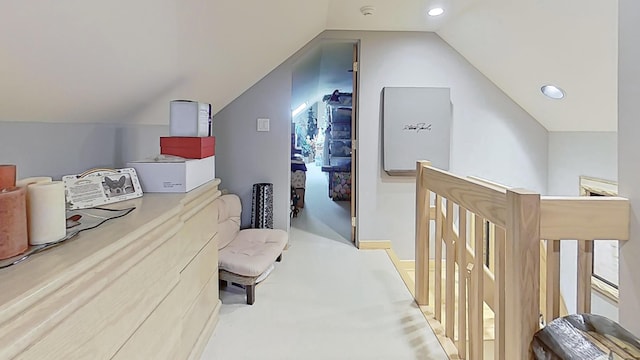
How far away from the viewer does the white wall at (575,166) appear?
10.8ft

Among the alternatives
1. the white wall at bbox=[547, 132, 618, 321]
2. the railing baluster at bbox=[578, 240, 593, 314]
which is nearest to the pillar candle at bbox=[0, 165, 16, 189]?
the railing baluster at bbox=[578, 240, 593, 314]

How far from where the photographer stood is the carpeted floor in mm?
1941

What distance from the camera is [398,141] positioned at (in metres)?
3.66

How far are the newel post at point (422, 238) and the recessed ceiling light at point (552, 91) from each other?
1.70 meters

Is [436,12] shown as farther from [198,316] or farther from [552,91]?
[198,316]

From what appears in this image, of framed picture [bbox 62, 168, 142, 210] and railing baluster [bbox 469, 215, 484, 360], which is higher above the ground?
framed picture [bbox 62, 168, 142, 210]

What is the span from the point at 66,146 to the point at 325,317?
5.28 ft

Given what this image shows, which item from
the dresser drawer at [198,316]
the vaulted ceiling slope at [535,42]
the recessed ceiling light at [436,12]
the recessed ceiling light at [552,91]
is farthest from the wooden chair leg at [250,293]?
the recessed ceiling light at [552,91]

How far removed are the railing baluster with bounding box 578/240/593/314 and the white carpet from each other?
75 centimetres

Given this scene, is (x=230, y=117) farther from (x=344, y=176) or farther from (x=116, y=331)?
(x=344, y=176)

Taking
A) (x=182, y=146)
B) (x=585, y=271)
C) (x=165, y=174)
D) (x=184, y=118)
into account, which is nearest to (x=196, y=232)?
(x=165, y=174)

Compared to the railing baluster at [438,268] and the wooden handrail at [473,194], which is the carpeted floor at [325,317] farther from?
the wooden handrail at [473,194]

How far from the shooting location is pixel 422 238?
8.19ft

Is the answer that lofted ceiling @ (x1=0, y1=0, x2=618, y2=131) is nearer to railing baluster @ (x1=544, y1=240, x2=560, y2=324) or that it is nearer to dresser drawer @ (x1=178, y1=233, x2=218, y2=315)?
dresser drawer @ (x1=178, y1=233, x2=218, y2=315)
